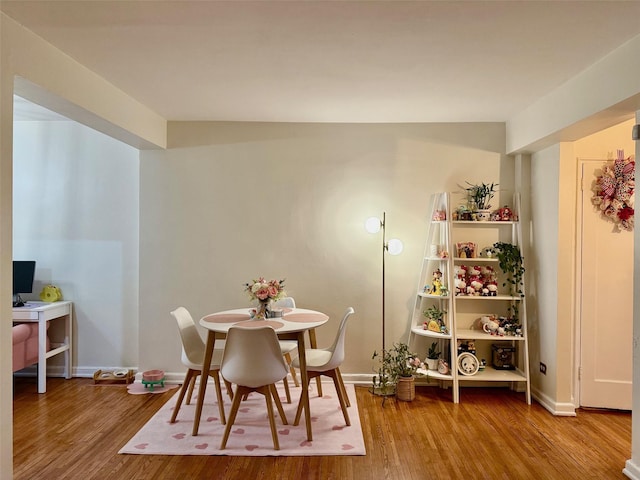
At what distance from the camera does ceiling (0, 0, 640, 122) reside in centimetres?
216

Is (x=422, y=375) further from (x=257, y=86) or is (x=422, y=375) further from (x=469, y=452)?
(x=257, y=86)

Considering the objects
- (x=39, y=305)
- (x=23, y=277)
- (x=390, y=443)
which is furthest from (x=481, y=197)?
(x=23, y=277)

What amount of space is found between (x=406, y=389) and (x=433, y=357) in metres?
0.43

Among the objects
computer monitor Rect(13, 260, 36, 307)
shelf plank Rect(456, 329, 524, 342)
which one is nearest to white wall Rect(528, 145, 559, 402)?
shelf plank Rect(456, 329, 524, 342)

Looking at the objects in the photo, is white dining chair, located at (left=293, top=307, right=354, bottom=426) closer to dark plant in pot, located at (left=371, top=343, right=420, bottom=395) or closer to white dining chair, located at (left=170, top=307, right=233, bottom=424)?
white dining chair, located at (left=170, top=307, right=233, bottom=424)

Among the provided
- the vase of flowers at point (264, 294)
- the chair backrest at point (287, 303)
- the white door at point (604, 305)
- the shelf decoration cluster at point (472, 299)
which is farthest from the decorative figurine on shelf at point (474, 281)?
the vase of flowers at point (264, 294)

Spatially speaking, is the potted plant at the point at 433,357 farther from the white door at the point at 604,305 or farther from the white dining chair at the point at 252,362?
the white dining chair at the point at 252,362

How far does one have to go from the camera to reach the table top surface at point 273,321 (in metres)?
3.17

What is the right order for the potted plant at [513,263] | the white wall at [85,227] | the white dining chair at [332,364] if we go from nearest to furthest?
the white dining chair at [332,364]
the potted plant at [513,263]
the white wall at [85,227]

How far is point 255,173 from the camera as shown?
14.4ft

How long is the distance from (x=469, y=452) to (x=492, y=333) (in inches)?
53.1

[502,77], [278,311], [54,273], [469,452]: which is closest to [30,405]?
[54,273]

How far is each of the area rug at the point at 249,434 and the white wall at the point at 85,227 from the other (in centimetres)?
134

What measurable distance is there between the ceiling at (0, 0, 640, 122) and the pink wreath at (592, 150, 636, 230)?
0.89 meters
